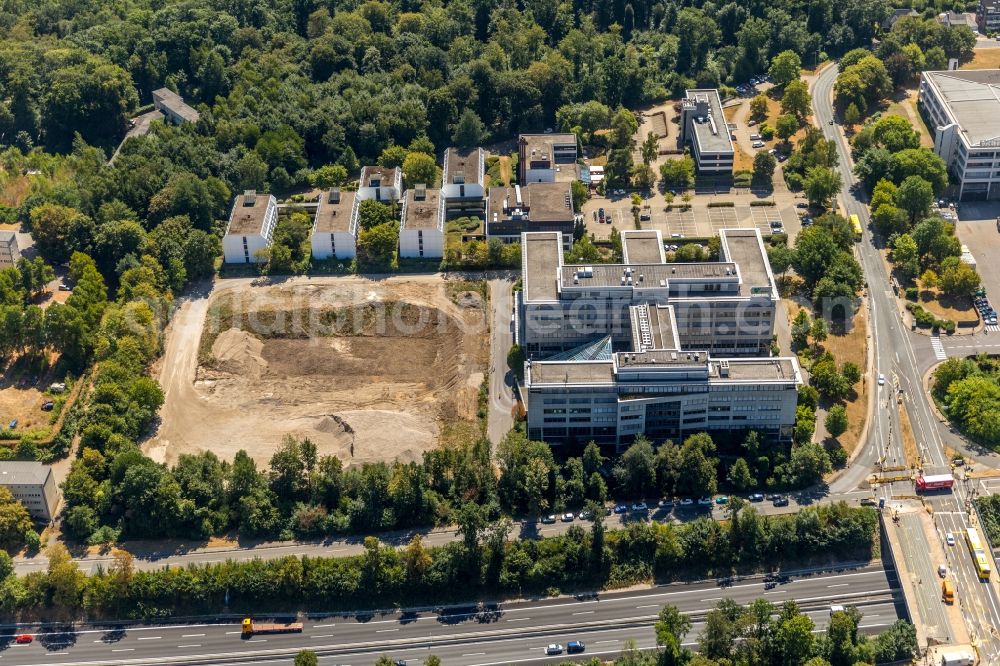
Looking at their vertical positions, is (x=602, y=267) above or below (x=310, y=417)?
above

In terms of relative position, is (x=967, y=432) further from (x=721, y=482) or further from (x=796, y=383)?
(x=721, y=482)

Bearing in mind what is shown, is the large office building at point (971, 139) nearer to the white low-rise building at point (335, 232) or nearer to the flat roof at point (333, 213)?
the white low-rise building at point (335, 232)

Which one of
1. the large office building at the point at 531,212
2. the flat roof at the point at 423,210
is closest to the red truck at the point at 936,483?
the large office building at the point at 531,212

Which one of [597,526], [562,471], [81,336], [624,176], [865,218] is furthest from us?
[624,176]

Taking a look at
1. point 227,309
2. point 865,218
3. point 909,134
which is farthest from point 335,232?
point 909,134

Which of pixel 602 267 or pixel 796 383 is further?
pixel 602 267

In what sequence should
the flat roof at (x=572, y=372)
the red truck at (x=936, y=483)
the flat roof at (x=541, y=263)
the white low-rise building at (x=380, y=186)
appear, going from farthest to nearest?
the white low-rise building at (x=380, y=186), the flat roof at (x=541, y=263), the flat roof at (x=572, y=372), the red truck at (x=936, y=483)

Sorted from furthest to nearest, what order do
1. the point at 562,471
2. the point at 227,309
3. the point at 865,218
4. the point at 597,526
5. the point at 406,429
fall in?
the point at 865,218 → the point at 227,309 → the point at 406,429 → the point at 562,471 → the point at 597,526
